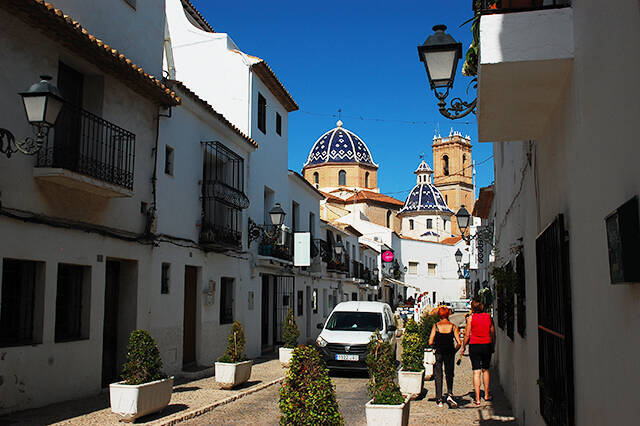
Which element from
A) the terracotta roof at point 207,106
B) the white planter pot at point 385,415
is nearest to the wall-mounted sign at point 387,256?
the terracotta roof at point 207,106

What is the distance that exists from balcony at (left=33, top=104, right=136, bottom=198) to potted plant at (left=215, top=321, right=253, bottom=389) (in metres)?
3.32

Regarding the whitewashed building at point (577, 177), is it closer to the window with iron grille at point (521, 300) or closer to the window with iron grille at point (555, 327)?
the window with iron grille at point (555, 327)

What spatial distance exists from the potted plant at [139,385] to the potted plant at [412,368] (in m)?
4.15

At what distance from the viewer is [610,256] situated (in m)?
3.08

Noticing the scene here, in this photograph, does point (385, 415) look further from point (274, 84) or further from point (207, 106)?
point (274, 84)

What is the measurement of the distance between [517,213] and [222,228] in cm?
843

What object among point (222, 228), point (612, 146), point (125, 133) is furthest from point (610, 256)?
point (222, 228)

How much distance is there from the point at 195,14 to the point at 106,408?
13954 millimetres

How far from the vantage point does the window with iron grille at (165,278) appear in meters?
12.8

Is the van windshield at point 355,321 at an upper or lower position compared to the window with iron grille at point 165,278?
lower

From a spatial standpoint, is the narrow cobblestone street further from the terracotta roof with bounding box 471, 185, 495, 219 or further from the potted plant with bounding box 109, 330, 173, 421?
the terracotta roof with bounding box 471, 185, 495, 219

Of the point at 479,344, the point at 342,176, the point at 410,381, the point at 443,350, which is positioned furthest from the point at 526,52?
the point at 342,176

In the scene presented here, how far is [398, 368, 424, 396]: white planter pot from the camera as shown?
10.7m

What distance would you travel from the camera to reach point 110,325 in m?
11.4
